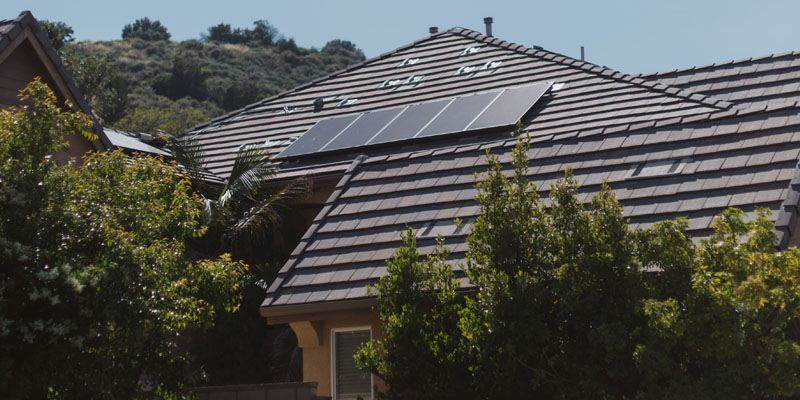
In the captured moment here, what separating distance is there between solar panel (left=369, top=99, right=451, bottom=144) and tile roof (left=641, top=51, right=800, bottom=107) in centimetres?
526

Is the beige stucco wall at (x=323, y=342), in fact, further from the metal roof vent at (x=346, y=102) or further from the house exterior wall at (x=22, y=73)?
the metal roof vent at (x=346, y=102)

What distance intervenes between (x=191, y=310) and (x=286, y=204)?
358 inches

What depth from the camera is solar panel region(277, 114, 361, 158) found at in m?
19.7

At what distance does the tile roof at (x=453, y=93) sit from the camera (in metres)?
17.8

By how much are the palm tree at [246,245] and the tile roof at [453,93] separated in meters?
0.86

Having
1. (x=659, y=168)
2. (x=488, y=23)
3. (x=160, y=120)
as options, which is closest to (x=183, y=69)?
(x=160, y=120)

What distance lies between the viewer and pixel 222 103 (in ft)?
232

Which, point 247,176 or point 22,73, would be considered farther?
point 247,176

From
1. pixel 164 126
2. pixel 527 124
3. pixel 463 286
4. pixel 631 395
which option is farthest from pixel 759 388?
pixel 164 126

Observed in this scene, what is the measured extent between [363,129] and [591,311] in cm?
1096

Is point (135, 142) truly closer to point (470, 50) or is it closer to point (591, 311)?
point (470, 50)

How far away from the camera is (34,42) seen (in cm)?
1471

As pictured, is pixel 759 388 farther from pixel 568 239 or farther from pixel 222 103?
pixel 222 103

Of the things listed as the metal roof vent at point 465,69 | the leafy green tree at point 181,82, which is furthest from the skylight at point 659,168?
the leafy green tree at point 181,82
